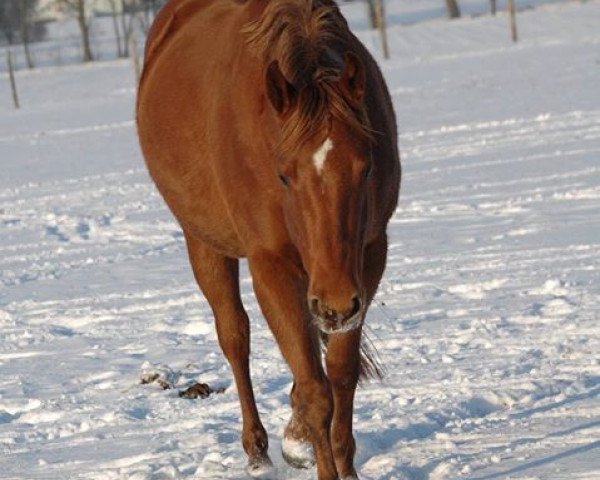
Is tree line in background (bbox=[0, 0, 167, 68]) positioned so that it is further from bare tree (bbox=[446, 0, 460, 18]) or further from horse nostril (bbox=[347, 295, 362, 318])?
horse nostril (bbox=[347, 295, 362, 318])

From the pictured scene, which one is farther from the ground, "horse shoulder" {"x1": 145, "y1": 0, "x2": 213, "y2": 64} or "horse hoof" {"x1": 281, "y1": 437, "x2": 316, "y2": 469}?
"horse shoulder" {"x1": 145, "y1": 0, "x2": 213, "y2": 64}

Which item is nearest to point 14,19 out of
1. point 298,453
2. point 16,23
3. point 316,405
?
point 16,23

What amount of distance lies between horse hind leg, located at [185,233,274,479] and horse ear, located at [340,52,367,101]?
1.79 meters

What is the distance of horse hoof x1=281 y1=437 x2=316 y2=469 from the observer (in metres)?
4.48

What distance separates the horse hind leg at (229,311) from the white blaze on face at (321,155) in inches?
67.1

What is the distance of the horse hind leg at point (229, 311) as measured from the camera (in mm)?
5000

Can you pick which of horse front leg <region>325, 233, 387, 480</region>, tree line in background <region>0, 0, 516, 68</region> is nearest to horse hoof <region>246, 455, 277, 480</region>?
horse front leg <region>325, 233, 387, 480</region>

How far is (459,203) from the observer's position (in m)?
10.2

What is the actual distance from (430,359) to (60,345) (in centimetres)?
214

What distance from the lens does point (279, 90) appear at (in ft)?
11.5

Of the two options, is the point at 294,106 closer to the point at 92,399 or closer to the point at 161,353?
the point at 92,399

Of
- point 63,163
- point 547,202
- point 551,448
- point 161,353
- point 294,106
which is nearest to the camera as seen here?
point 294,106

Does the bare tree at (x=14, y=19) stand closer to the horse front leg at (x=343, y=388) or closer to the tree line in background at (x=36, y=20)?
the tree line in background at (x=36, y=20)

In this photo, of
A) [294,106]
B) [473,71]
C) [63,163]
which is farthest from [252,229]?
[473,71]
